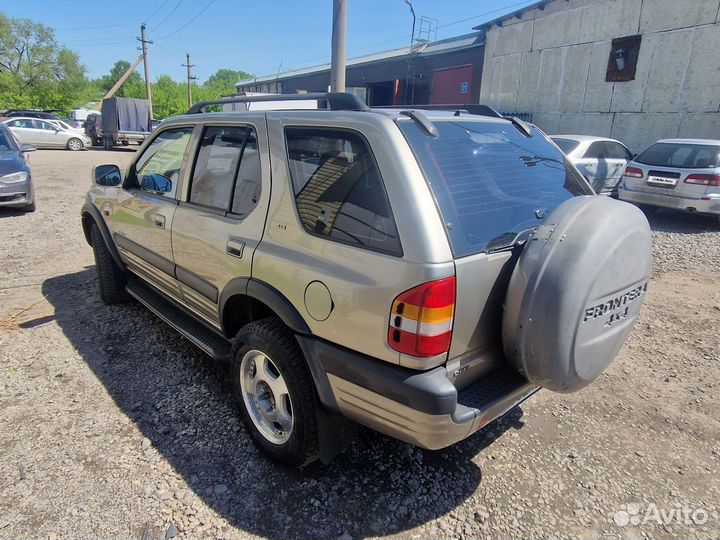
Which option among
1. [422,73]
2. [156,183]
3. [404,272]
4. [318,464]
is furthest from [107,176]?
[422,73]

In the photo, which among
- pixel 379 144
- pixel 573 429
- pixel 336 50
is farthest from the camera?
pixel 336 50

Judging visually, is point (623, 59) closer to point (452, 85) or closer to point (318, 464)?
point (452, 85)

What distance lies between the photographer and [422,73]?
910 inches

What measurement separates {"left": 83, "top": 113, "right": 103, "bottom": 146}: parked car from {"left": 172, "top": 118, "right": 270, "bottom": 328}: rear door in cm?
2661

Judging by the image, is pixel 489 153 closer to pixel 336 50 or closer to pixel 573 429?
pixel 573 429

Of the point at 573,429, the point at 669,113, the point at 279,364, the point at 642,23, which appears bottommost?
the point at 573,429

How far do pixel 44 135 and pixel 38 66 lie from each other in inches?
1147

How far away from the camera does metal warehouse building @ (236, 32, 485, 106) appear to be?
20391 mm

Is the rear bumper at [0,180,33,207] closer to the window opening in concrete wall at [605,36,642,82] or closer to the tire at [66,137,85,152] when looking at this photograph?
the window opening in concrete wall at [605,36,642,82]

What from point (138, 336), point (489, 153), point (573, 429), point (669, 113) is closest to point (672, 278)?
point (573, 429)

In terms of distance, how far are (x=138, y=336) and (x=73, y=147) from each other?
23059 mm

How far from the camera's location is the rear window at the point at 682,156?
8016 millimetres

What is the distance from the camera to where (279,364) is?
224cm

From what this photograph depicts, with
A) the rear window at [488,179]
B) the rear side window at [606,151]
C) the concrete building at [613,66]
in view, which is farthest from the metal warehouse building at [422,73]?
the rear window at [488,179]
